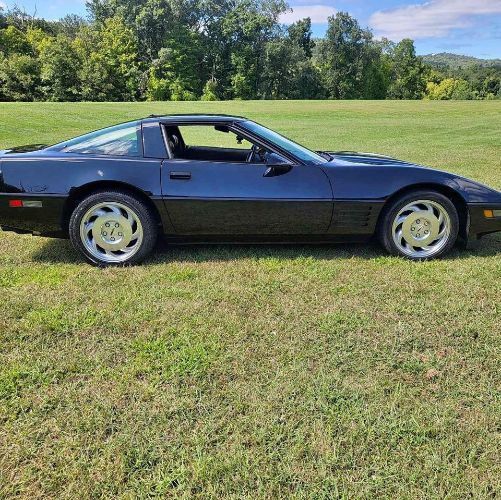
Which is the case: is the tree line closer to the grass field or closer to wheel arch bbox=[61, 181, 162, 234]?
wheel arch bbox=[61, 181, 162, 234]

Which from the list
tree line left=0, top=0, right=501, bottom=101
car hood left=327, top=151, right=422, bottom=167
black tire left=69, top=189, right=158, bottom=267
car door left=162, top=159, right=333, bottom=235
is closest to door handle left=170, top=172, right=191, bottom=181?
car door left=162, top=159, right=333, bottom=235

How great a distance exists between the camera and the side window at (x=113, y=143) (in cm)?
376

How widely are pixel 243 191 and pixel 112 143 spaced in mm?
1201

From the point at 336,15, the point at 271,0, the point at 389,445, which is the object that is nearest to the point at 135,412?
the point at 389,445

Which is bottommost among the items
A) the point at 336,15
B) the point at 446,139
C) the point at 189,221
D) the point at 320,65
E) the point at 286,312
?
the point at 286,312

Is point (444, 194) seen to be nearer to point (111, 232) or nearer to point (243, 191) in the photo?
point (243, 191)

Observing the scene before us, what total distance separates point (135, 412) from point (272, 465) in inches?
27.9

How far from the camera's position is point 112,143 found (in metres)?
3.81

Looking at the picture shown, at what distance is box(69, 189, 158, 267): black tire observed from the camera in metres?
3.67

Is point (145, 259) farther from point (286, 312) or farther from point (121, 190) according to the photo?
point (286, 312)

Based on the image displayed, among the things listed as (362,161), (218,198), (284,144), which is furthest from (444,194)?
(218,198)

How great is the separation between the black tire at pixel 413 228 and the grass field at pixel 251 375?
0.12m

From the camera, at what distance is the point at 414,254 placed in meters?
3.89

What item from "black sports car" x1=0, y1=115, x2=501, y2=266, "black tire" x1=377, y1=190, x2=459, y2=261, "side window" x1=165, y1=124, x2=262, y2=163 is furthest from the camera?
"side window" x1=165, y1=124, x2=262, y2=163
